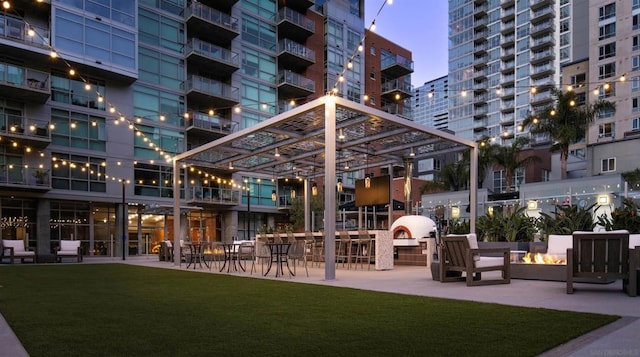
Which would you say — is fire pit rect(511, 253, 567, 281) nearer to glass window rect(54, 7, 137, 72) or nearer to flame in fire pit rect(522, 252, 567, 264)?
flame in fire pit rect(522, 252, 567, 264)

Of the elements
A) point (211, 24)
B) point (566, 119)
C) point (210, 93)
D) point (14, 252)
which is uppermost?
point (211, 24)

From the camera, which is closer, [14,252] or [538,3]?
[14,252]

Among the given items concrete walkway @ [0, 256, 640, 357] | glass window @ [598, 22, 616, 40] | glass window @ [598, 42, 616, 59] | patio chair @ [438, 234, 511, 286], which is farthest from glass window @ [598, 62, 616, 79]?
patio chair @ [438, 234, 511, 286]

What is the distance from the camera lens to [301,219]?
3200 centimetres

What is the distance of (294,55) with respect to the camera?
116ft

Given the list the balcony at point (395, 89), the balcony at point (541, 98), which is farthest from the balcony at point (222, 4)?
the balcony at point (541, 98)

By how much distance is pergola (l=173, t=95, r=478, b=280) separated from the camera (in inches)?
401

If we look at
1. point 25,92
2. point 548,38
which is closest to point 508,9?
point 548,38

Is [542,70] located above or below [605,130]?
above

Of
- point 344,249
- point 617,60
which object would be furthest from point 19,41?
point 617,60

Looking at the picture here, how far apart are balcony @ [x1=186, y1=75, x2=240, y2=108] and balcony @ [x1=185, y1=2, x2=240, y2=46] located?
3.12 meters

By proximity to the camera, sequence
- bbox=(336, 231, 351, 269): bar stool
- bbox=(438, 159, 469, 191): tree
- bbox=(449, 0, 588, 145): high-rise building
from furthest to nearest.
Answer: bbox=(449, 0, 588, 145): high-rise building → bbox=(438, 159, 469, 191): tree → bbox=(336, 231, 351, 269): bar stool

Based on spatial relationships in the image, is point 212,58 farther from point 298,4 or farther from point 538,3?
point 538,3

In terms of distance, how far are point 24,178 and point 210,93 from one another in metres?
11.6
